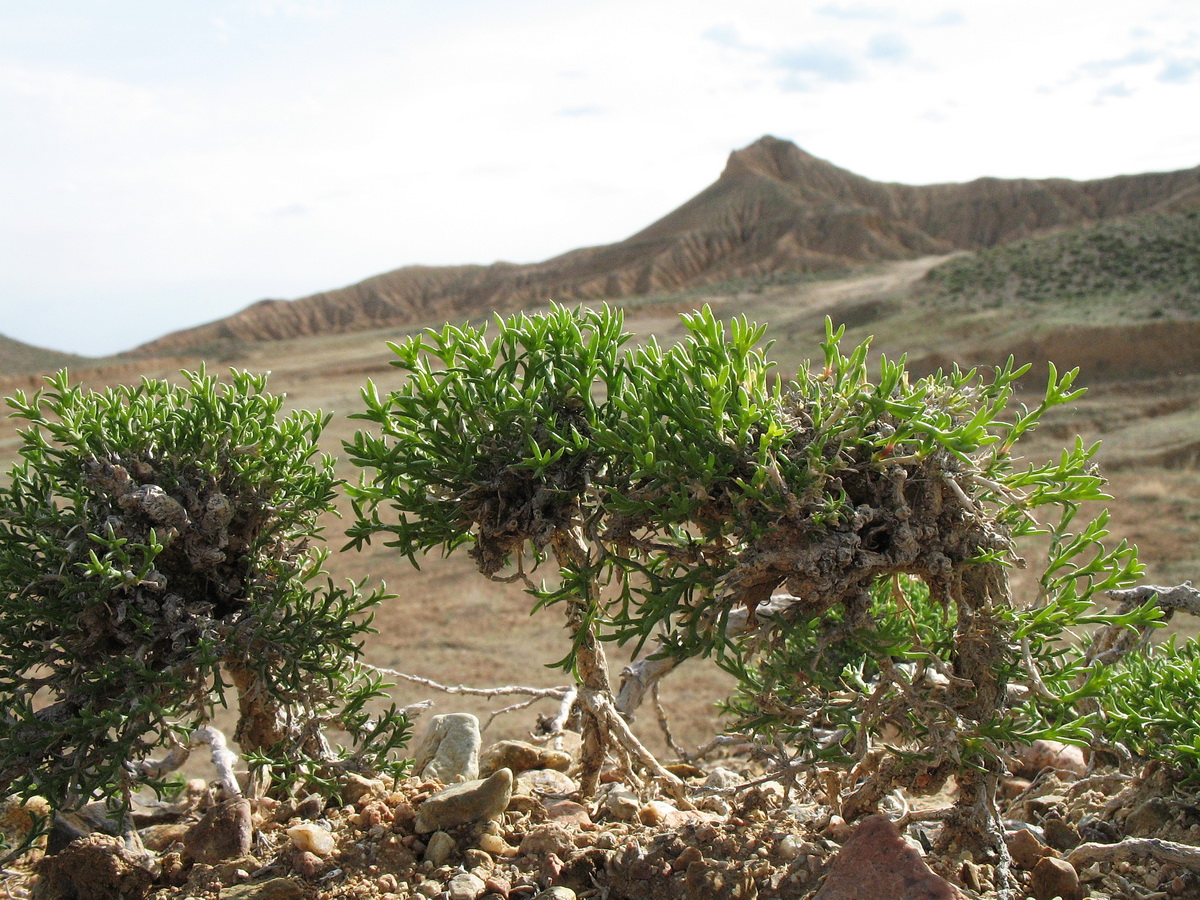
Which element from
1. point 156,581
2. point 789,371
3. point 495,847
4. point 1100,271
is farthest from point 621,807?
point 1100,271

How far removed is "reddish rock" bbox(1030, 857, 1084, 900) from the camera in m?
3.19

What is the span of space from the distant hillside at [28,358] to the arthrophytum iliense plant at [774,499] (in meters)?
61.0

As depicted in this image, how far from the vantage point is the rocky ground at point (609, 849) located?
3.12 m

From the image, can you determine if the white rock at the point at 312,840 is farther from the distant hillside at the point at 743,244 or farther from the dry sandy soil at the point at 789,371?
the distant hillside at the point at 743,244

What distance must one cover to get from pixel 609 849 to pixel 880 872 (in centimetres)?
109

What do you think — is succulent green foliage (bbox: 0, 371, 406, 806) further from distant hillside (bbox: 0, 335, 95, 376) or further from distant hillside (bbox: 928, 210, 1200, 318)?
distant hillside (bbox: 0, 335, 95, 376)

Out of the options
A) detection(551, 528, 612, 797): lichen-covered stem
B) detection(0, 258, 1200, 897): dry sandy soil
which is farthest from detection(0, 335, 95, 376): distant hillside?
detection(551, 528, 612, 797): lichen-covered stem

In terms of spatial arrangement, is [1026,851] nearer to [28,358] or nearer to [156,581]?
[156,581]

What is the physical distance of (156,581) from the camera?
3574 mm

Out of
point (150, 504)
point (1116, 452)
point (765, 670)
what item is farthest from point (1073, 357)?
point (150, 504)

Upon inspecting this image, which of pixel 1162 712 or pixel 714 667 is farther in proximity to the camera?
pixel 714 667

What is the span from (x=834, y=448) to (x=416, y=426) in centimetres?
150

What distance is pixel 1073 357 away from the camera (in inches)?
985

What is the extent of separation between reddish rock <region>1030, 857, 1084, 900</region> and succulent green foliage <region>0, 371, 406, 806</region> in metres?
2.58
